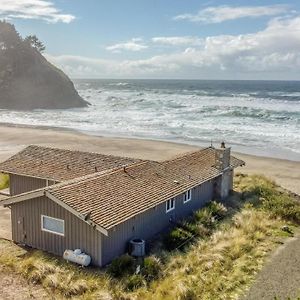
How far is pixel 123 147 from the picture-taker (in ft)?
146

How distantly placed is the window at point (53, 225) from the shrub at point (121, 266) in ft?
8.47

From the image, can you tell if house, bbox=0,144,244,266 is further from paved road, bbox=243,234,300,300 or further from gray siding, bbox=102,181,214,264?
paved road, bbox=243,234,300,300

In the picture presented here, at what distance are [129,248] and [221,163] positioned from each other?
31.5ft

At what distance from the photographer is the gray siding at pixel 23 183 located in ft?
78.7

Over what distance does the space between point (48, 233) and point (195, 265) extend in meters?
5.96

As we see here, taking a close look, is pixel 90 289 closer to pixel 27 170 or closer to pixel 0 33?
pixel 27 170

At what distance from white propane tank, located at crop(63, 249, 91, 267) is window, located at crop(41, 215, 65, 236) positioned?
2.95 ft

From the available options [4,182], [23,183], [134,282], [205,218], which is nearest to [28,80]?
[4,182]

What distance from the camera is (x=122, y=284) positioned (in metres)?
15.0

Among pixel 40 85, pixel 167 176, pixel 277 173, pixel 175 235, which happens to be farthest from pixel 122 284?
pixel 40 85

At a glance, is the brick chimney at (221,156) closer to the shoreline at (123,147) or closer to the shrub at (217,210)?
the shrub at (217,210)

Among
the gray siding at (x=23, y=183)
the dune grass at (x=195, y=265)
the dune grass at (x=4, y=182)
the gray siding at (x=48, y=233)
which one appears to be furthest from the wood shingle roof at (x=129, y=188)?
the dune grass at (x=4, y=182)

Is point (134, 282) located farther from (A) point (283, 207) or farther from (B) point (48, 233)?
(A) point (283, 207)

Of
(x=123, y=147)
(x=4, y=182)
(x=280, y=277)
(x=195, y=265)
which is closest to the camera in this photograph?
(x=280, y=277)
